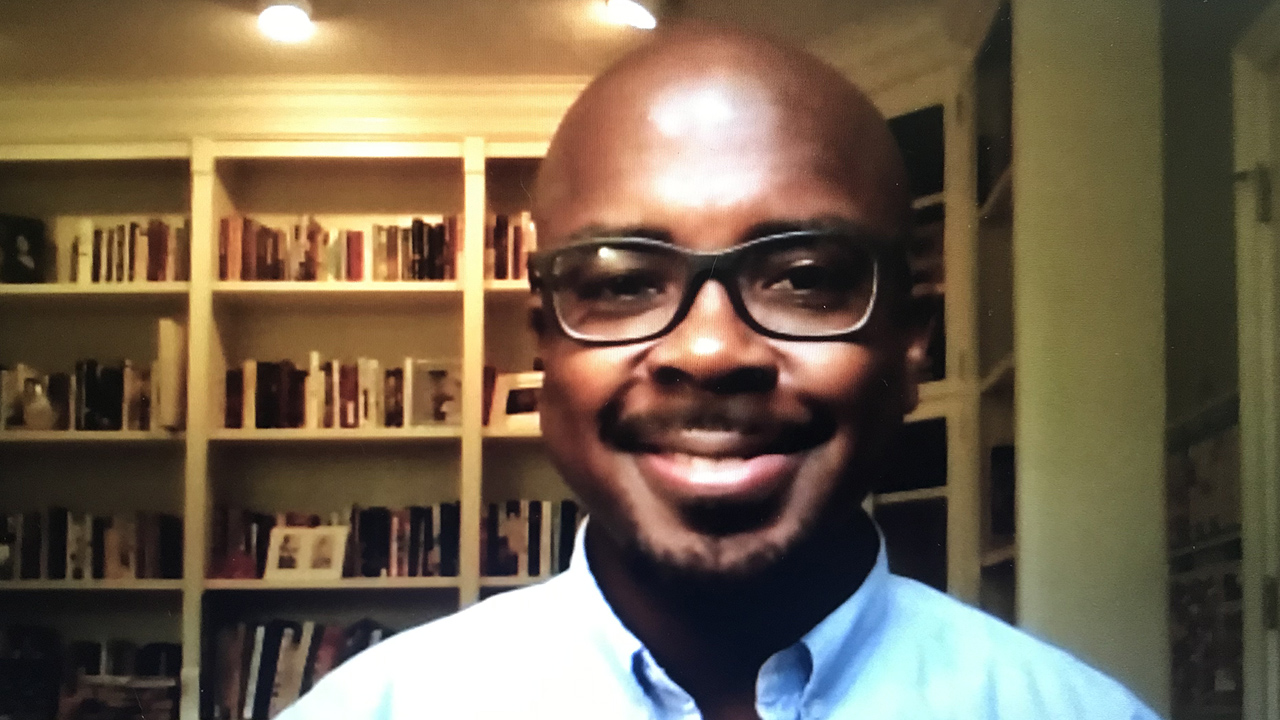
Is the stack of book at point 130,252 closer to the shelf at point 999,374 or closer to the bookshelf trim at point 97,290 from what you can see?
the bookshelf trim at point 97,290

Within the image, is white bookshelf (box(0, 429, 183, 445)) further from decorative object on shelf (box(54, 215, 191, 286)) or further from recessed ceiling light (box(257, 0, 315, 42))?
recessed ceiling light (box(257, 0, 315, 42))

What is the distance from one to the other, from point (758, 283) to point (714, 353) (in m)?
0.05

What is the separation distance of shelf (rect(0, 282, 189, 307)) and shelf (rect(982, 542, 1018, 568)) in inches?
23.3

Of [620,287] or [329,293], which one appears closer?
[620,287]

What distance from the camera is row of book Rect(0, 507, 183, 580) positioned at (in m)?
0.76

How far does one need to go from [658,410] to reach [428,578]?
0.85 feet

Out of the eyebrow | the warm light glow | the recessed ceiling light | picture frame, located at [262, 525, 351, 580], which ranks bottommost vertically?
picture frame, located at [262, 525, 351, 580]

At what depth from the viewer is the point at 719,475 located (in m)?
0.59

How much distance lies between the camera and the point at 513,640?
0.68 meters

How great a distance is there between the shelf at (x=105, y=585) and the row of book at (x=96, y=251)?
21cm

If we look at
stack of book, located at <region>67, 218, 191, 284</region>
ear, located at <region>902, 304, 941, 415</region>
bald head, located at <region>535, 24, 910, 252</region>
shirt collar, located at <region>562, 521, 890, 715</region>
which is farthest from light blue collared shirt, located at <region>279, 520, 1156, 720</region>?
stack of book, located at <region>67, 218, 191, 284</region>

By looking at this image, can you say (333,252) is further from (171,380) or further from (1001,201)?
(1001,201)

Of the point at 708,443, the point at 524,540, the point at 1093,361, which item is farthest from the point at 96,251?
the point at 1093,361

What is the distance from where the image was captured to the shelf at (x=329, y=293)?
0.77 m
